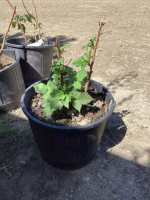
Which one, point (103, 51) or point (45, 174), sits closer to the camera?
point (45, 174)

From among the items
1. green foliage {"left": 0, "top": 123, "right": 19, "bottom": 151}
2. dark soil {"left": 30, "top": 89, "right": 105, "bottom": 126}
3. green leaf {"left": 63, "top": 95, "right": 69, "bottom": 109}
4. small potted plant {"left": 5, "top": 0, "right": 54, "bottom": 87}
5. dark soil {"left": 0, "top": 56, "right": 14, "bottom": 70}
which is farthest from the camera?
small potted plant {"left": 5, "top": 0, "right": 54, "bottom": 87}

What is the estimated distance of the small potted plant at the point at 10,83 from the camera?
2317 mm

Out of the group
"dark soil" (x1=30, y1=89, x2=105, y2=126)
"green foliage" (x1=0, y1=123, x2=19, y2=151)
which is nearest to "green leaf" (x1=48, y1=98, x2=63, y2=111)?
"dark soil" (x1=30, y1=89, x2=105, y2=126)

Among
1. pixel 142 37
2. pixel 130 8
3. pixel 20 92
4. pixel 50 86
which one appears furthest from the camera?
pixel 130 8

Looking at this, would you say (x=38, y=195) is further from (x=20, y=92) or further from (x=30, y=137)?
(x=20, y=92)

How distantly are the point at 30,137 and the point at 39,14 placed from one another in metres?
7.50

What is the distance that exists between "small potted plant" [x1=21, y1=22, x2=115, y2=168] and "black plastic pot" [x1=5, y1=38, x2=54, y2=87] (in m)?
1.28

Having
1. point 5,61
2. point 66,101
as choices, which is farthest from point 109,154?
point 5,61

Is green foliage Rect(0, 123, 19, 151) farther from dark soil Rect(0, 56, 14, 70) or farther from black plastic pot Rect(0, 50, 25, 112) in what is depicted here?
dark soil Rect(0, 56, 14, 70)

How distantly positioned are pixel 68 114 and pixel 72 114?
47mm

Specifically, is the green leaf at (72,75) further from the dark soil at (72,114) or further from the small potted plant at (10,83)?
the small potted plant at (10,83)

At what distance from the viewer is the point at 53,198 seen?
60.9 inches

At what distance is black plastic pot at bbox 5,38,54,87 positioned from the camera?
2818 mm

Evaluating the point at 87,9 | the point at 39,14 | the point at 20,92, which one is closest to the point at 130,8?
the point at 87,9
